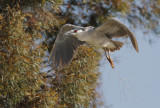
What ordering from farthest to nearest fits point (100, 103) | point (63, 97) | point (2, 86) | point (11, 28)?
point (100, 103), point (63, 97), point (11, 28), point (2, 86)

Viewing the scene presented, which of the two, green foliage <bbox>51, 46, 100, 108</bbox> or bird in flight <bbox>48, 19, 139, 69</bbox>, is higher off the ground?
bird in flight <bbox>48, 19, 139, 69</bbox>

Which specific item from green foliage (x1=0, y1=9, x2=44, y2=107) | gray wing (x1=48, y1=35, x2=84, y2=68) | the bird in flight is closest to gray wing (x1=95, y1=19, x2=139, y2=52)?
the bird in flight

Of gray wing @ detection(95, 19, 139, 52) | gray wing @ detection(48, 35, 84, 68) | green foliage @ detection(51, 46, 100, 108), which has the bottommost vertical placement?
green foliage @ detection(51, 46, 100, 108)

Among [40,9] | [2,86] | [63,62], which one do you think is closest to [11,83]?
[2,86]

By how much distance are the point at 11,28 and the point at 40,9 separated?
97cm

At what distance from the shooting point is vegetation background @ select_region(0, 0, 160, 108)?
5.41 m

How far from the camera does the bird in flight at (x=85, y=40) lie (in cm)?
536

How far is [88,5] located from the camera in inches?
291

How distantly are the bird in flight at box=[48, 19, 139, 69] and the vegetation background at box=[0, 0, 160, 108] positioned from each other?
388 millimetres

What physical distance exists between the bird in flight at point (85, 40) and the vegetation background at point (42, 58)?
39 centimetres

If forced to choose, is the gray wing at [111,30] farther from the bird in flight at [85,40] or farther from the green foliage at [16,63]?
the green foliage at [16,63]

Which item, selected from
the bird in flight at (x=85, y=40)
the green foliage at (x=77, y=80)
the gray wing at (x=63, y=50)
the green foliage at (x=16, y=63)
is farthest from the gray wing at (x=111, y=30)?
the green foliage at (x=16, y=63)

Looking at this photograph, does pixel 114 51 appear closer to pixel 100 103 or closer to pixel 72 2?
pixel 100 103

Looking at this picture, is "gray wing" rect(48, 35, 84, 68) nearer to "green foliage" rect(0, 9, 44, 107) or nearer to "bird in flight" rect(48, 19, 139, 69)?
"bird in flight" rect(48, 19, 139, 69)
